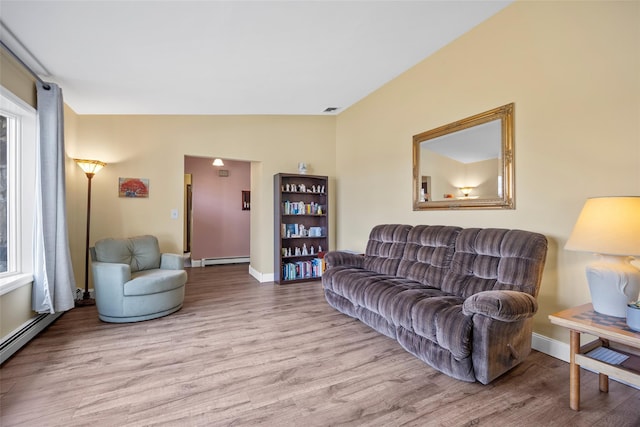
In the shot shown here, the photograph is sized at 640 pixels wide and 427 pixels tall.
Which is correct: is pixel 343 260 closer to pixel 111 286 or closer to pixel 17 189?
pixel 111 286

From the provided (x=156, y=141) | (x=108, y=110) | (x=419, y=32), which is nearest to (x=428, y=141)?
(x=419, y=32)

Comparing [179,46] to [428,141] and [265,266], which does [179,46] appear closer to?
[428,141]

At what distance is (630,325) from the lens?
1540 millimetres

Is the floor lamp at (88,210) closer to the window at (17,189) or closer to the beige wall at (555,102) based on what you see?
the window at (17,189)

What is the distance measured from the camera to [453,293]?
2488 mm

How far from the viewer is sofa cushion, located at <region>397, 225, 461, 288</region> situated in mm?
2764

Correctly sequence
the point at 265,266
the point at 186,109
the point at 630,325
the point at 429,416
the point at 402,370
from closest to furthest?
1. the point at 630,325
2. the point at 429,416
3. the point at 402,370
4. the point at 186,109
5. the point at 265,266

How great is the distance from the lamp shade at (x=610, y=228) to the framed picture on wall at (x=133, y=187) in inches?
186

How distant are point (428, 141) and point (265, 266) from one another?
3.13 metres

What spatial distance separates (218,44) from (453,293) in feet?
9.62

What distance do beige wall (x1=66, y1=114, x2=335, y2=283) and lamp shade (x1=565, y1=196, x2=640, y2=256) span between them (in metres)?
3.93

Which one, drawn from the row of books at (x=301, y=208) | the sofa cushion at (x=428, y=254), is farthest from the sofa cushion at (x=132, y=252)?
the sofa cushion at (x=428, y=254)

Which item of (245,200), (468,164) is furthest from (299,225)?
(468,164)

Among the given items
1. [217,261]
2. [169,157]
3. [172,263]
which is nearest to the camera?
[172,263]
